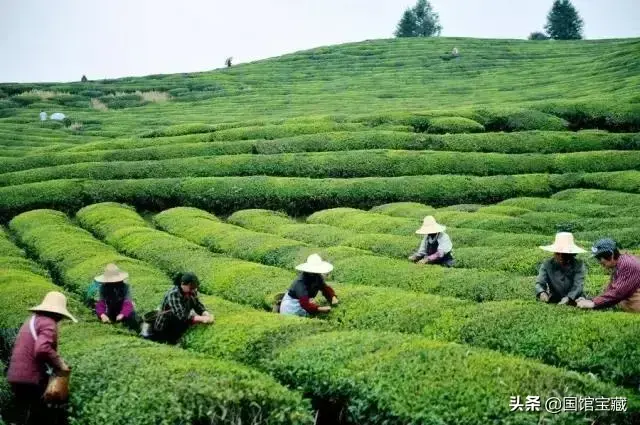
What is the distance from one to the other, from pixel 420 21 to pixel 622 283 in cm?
14180

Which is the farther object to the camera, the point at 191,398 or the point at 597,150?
the point at 597,150

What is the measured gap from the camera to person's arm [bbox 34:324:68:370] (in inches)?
421

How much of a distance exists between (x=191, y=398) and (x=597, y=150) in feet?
126

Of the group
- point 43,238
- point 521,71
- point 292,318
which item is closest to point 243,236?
point 43,238

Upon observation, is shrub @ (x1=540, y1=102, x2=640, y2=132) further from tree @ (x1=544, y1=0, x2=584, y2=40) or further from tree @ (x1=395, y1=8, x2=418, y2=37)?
tree @ (x1=395, y1=8, x2=418, y2=37)

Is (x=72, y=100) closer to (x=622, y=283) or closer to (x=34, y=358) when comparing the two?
(x=34, y=358)

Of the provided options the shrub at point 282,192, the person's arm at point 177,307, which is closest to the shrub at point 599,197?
the shrub at point 282,192

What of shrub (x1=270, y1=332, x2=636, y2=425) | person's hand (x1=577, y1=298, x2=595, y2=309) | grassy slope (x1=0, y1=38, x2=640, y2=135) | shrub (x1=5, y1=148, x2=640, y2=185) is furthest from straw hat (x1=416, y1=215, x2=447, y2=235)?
grassy slope (x1=0, y1=38, x2=640, y2=135)

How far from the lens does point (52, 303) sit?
→ 11.2 meters

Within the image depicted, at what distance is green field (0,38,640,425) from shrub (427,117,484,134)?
0.25 meters

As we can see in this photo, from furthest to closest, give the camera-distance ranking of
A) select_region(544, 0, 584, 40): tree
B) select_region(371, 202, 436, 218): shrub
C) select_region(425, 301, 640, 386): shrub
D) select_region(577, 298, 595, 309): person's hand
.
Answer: select_region(544, 0, 584, 40): tree
select_region(371, 202, 436, 218): shrub
select_region(577, 298, 595, 309): person's hand
select_region(425, 301, 640, 386): shrub

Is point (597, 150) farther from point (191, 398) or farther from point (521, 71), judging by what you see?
point (521, 71)

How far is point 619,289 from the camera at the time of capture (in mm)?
12875

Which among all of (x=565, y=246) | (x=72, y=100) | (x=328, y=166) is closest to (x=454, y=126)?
(x=328, y=166)
